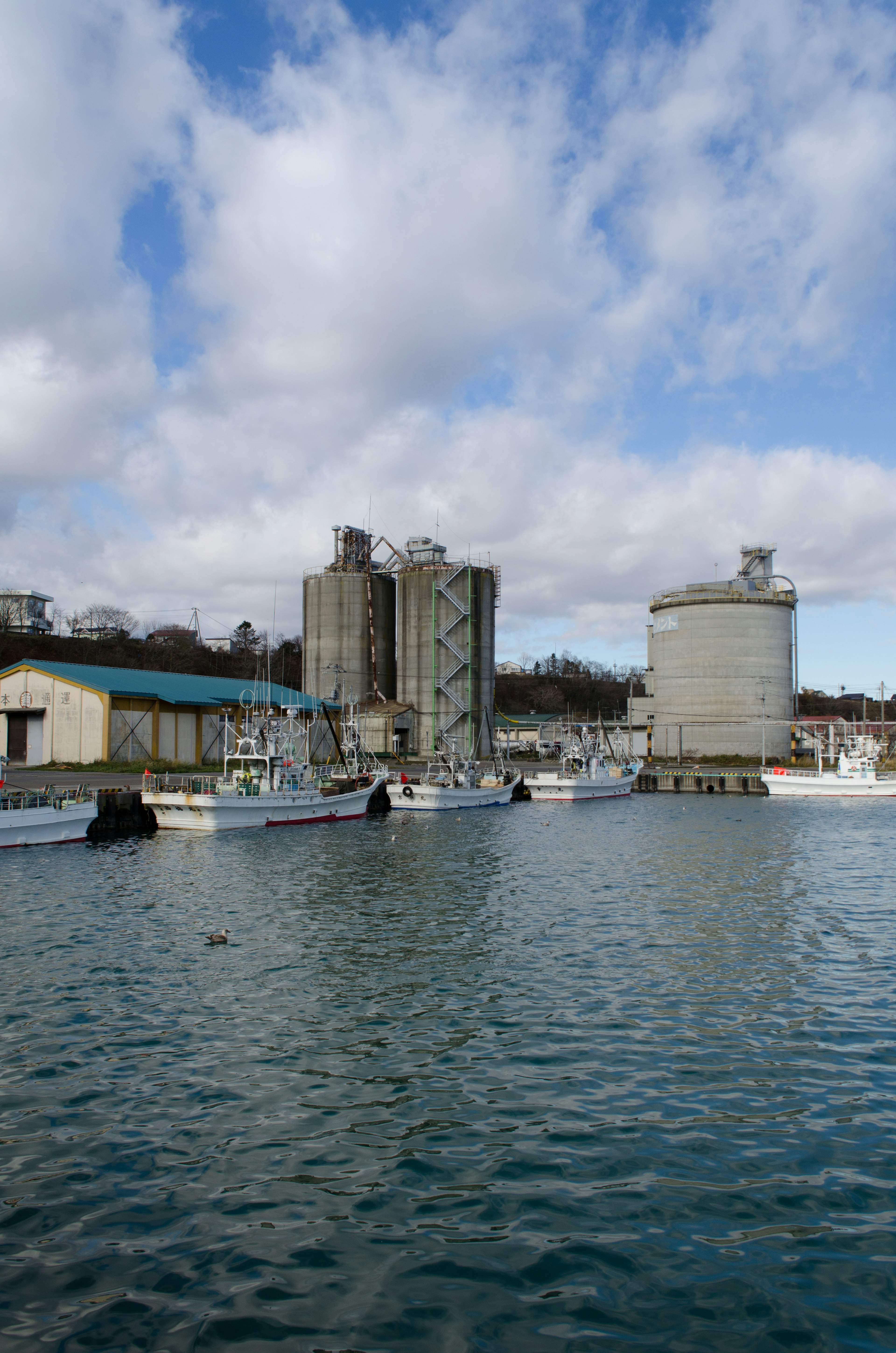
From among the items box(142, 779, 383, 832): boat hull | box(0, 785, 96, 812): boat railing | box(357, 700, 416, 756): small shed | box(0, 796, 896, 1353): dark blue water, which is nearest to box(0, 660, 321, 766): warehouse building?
box(142, 779, 383, 832): boat hull

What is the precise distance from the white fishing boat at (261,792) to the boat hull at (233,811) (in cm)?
3

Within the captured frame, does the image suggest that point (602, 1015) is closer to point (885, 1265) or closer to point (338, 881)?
point (885, 1265)

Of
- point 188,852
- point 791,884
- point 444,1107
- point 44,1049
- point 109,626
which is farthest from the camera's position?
point 109,626

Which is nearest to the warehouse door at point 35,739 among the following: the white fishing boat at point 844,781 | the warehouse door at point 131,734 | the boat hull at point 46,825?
the warehouse door at point 131,734

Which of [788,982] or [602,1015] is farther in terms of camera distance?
[788,982]

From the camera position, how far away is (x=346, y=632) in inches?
3440

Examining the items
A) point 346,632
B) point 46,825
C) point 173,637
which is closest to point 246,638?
point 173,637

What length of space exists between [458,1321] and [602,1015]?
7.87m

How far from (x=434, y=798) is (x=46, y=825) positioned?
1068 inches

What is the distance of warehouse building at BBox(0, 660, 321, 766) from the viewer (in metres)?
57.3

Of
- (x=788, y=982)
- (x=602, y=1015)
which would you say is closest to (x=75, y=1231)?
(x=602, y=1015)

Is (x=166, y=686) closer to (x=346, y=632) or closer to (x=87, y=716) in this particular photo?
(x=87, y=716)

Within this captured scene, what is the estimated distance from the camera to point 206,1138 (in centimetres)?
1021

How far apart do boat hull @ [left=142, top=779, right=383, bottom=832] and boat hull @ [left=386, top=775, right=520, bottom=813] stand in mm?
9175
